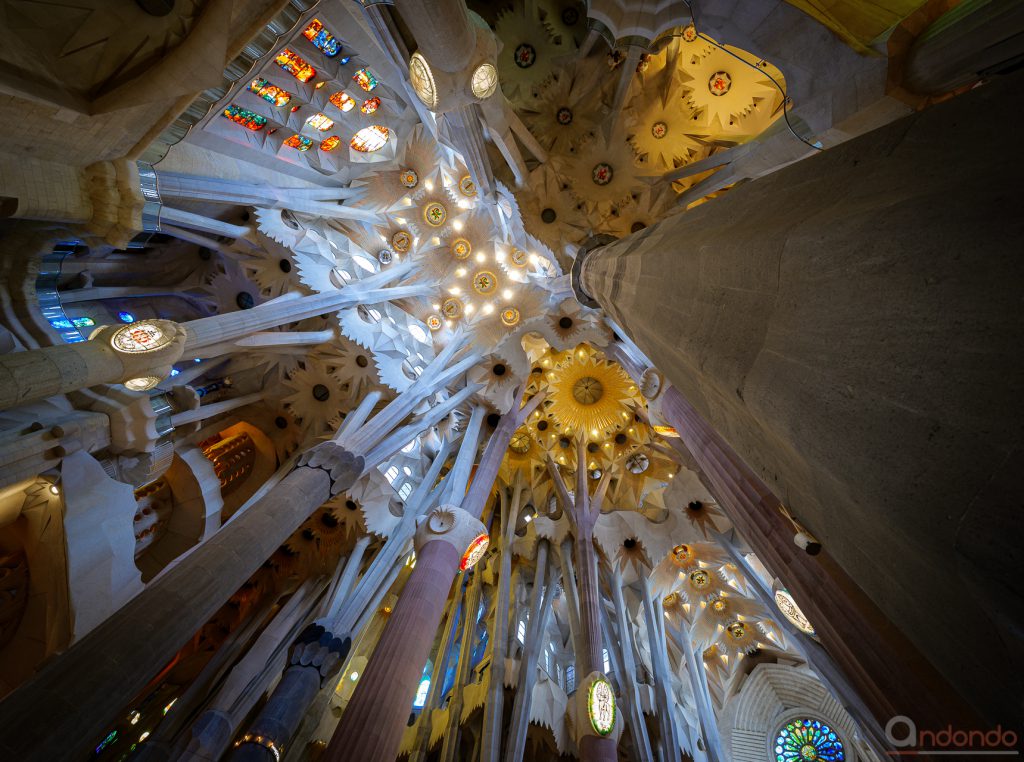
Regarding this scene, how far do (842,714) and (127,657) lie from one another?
17.7m

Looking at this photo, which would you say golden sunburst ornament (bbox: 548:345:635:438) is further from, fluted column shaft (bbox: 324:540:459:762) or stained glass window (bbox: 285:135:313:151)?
stained glass window (bbox: 285:135:313:151)

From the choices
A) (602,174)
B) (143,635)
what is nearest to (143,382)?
(143,635)

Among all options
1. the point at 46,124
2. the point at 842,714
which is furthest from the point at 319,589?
the point at 842,714

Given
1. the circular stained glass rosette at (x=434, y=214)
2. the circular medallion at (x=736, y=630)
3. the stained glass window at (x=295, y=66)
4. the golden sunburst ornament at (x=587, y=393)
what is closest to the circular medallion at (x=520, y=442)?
the golden sunburst ornament at (x=587, y=393)

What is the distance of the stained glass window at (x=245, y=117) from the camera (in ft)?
28.0

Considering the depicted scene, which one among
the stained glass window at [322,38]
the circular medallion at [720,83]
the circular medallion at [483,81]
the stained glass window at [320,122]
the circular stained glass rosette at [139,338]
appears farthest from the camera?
the stained glass window at [320,122]

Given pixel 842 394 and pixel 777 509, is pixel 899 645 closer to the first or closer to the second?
pixel 777 509

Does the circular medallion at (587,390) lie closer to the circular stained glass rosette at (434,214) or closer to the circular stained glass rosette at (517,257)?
the circular stained glass rosette at (517,257)

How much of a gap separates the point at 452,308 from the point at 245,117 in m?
7.90

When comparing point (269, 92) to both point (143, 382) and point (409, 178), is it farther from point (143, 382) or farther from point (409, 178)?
point (143, 382)

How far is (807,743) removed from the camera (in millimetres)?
12469

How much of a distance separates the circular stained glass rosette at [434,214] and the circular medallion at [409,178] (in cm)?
90

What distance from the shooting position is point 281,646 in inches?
402

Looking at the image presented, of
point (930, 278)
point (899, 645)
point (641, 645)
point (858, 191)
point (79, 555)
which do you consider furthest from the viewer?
point (641, 645)
